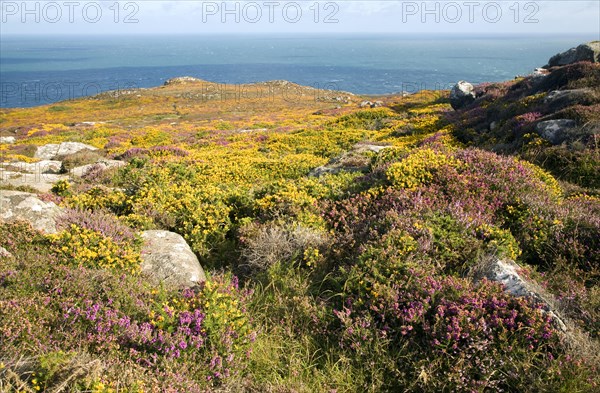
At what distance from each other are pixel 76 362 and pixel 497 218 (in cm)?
712

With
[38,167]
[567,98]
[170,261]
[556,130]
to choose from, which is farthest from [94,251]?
[567,98]

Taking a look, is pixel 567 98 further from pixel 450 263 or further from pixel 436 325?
pixel 436 325

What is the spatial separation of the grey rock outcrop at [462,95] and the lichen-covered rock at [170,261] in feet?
107

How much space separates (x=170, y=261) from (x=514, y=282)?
5.52m

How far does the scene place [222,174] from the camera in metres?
14.5

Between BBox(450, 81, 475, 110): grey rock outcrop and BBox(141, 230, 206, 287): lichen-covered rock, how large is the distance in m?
32.7

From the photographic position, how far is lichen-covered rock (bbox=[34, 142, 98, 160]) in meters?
28.3

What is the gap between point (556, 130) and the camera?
44.9ft

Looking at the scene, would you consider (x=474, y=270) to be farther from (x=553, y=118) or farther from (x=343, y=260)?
(x=553, y=118)

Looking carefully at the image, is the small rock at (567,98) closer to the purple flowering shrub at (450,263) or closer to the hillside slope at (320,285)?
the hillside slope at (320,285)

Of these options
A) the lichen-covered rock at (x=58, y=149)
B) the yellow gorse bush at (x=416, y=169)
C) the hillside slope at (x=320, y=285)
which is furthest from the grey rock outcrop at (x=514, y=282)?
the lichen-covered rock at (x=58, y=149)

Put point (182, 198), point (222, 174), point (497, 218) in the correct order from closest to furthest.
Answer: point (497, 218) < point (182, 198) < point (222, 174)

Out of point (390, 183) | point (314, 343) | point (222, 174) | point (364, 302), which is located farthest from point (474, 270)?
point (222, 174)

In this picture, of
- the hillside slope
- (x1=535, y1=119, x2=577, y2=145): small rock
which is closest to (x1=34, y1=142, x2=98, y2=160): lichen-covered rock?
the hillside slope
